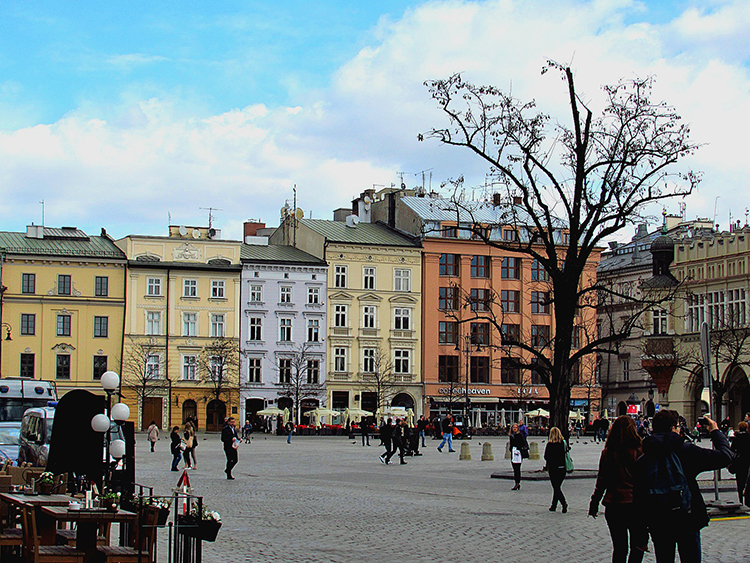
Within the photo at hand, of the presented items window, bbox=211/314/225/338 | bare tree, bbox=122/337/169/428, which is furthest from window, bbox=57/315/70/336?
window, bbox=211/314/225/338

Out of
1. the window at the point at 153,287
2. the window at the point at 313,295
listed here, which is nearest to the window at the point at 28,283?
the window at the point at 153,287

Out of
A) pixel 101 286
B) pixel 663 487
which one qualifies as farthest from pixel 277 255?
pixel 663 487

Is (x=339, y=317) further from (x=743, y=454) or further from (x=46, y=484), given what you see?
(x=46, y=484)

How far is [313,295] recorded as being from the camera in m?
80.1

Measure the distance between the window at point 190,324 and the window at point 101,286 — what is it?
224 inches

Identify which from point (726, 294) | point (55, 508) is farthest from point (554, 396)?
point (726, 294)

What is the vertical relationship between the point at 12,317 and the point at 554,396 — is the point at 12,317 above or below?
above

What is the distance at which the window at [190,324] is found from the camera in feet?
253

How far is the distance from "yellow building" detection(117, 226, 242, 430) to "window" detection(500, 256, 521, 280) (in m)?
21.3

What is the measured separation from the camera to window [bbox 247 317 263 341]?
78.1 meters

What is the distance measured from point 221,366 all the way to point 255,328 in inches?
232

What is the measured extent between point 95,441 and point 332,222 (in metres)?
72.0

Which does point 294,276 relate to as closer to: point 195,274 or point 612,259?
point 195,274

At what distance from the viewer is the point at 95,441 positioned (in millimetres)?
13992
